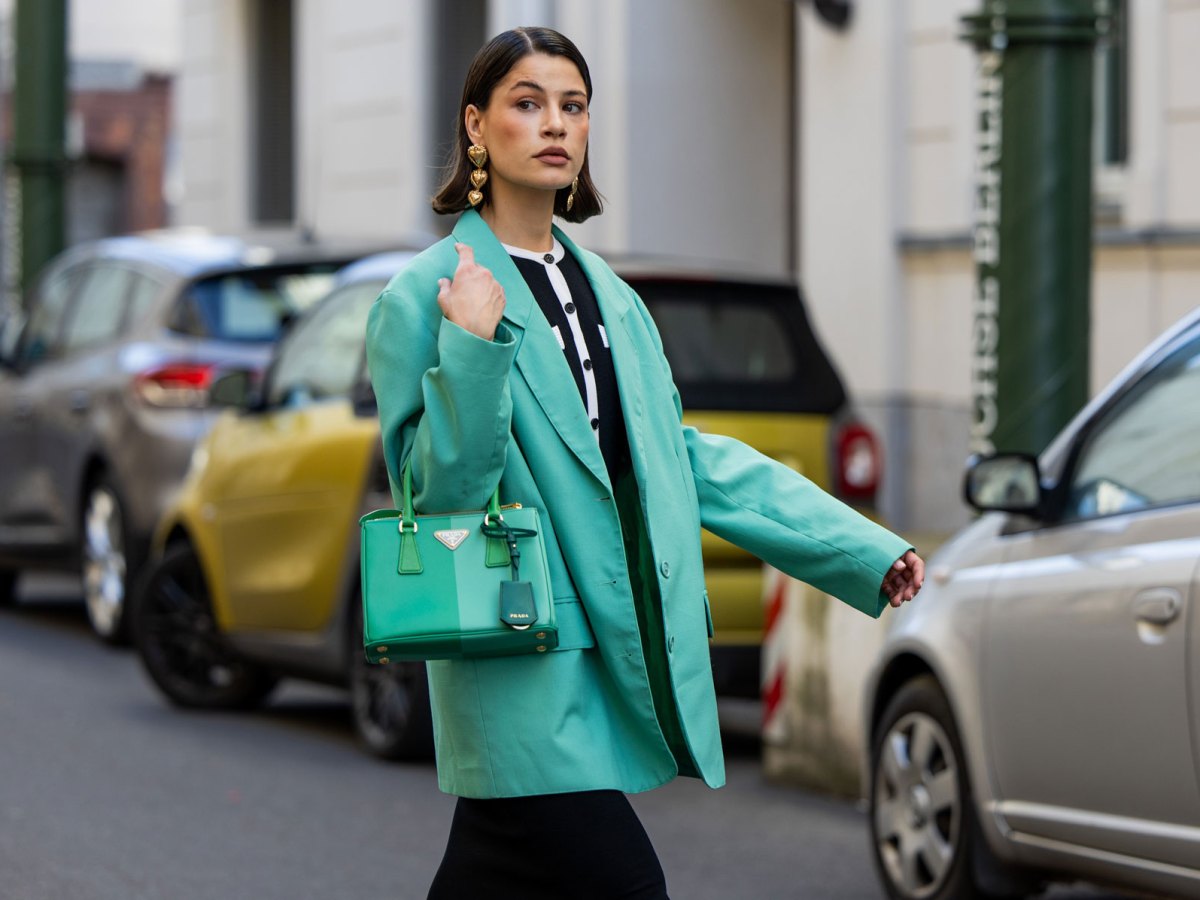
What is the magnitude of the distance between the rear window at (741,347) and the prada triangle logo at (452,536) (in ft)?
16.4

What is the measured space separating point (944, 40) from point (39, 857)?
8.94m

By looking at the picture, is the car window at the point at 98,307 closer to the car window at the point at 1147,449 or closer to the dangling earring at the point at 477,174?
the car window at the point at 1147,449

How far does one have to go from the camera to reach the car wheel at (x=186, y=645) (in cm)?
1012

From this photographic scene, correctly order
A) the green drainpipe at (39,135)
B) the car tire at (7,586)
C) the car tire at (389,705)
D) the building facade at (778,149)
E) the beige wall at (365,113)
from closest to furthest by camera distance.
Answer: the car tire at (389,705)
the building facade at (778,149)
the car tire at (7,586)
the green drainpipe at (39,135)
the beige wall at (365,113)

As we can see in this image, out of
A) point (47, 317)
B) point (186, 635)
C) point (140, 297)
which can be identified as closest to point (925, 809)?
point (186, 635)

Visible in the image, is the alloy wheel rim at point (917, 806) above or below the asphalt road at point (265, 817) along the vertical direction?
above

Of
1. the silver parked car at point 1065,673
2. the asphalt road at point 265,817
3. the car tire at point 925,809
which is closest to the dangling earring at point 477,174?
the silver parked car at point 1065,673

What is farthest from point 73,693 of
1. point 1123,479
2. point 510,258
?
point 510,258

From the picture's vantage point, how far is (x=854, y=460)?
902 cm

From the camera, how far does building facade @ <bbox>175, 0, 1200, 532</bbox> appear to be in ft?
42.2

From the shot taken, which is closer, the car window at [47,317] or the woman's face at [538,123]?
the woman's face at [538,123]

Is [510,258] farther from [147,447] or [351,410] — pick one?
[147,447]

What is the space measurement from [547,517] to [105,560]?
856 centimetres

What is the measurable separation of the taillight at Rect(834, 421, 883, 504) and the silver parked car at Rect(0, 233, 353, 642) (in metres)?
3.40
